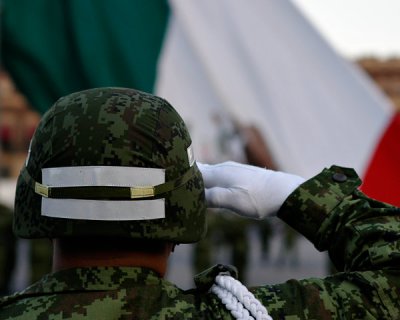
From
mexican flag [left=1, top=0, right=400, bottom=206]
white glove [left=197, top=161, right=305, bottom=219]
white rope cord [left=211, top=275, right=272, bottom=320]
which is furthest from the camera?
mexican flag [left=1, top=0, right=400, bottom=206]

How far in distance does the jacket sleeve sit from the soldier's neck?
0.16 metres

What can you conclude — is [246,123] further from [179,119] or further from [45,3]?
[179,119]

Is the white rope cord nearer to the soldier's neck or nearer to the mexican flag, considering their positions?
the soldier's neck

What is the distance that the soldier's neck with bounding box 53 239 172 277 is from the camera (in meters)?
1.28

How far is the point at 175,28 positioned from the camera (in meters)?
5.63

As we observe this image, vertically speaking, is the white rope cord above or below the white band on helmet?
below

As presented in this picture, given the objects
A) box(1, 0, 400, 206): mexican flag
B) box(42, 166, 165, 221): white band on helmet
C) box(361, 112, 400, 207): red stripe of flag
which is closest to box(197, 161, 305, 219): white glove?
box(42, 166, 165, 221): white band on helmet

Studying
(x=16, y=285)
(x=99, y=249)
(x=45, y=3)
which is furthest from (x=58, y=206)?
(x=16, y=285)

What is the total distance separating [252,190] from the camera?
1458 millimetres

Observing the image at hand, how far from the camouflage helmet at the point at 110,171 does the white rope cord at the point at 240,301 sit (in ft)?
0.33

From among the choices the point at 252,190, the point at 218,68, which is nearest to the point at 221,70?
the point at 218,68

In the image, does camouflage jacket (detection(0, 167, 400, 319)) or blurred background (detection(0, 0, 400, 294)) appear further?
blurred background (detection(0, 0, 400, 294))

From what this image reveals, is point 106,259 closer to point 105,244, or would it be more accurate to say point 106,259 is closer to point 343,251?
point 105,244

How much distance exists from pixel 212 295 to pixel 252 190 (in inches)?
9.1
